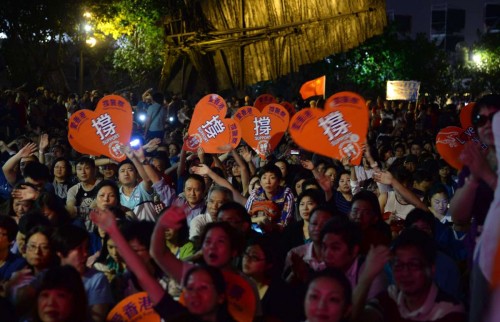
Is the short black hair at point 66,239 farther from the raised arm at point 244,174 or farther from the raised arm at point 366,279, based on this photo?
the raised arm at point 244,174

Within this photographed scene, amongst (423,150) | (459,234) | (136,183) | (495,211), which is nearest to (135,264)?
(495,211)

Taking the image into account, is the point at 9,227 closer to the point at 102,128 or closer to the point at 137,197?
the point at 137,197

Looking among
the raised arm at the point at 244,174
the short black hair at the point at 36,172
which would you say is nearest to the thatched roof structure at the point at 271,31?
Answer: the raised arm at the point at 244,174

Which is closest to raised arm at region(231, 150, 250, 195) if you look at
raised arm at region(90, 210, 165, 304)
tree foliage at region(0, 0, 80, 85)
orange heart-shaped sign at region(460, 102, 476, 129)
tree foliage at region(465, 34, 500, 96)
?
orange heart-shaped sign at region(460, 102, 476, 129)

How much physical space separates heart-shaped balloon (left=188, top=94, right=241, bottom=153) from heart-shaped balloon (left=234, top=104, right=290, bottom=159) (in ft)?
3.88

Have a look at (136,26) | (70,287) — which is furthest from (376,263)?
(136,26)

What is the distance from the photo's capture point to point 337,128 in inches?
324

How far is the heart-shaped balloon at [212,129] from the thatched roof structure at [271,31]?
10691mm

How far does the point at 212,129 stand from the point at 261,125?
1452mm

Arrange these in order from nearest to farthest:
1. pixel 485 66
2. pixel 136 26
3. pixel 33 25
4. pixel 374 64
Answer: pixel 33 25, pixel 136 26, pixel 374 64, pixel 485 66

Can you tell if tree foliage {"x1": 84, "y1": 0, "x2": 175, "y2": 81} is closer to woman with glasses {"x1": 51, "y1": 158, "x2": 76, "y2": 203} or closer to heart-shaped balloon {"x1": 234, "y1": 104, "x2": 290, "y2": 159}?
heart-shaped balloon {"x1": 234, "y1": 104, "x2": 290, "y2": 159}

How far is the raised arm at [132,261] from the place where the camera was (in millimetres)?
4504

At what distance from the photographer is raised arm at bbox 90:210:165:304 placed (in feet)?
14.8

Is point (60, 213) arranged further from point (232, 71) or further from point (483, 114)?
point (232, 71)
